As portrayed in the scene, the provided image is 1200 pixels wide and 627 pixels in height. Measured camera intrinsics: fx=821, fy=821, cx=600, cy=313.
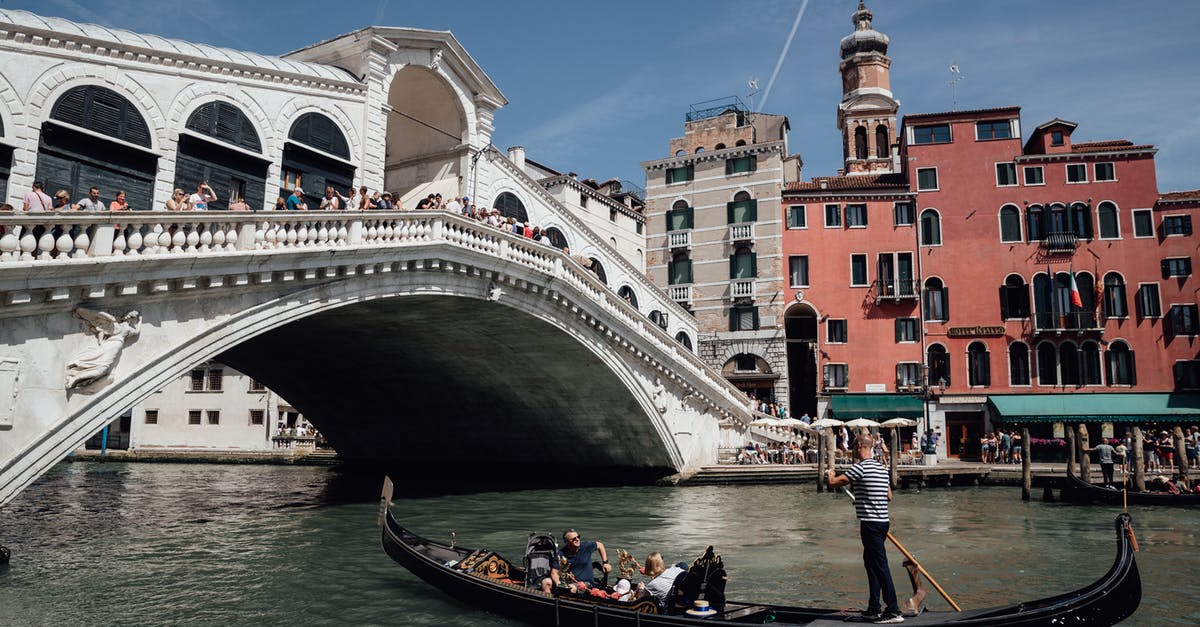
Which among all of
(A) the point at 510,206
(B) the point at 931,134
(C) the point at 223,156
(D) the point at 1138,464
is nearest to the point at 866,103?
(B) the point at 931,134

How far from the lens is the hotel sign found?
26.5 metres

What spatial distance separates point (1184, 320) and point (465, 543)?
24366 mm

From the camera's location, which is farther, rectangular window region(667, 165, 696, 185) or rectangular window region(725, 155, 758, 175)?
rectangular window region(667, 165, 696, 185)

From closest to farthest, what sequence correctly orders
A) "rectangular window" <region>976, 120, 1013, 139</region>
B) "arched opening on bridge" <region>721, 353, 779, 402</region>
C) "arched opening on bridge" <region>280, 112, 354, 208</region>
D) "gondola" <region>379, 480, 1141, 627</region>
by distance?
1. "gondola" <region>379, 480, 1141, 627</region>
2. "arched opening on bridge" <region>280, 112, 354, 208</region>
3. "rectangular window" <region>976, 120, 1013, 139</region>
4. "arched opening on bridge" <region>721, 353, 779, 402</region>

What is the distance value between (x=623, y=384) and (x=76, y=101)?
11.8 m

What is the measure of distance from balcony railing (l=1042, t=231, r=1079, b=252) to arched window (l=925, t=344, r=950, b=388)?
4674 mm

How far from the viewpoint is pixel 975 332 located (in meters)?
26.6

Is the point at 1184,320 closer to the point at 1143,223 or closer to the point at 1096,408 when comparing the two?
the point at 1143,223

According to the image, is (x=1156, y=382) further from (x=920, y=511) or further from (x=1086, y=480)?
(x=920, y=511)

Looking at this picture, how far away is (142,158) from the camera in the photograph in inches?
478

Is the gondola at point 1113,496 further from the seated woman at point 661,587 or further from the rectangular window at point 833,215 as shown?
the rectangular window at point 833,215

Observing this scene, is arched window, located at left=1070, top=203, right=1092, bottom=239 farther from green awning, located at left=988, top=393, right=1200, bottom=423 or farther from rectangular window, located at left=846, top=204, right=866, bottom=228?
rectangular window, located at left=846, top=204, right=866, bottom=228

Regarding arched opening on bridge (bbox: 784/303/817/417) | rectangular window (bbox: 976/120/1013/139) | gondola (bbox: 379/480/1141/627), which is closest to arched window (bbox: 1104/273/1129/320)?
rectangular window (bbox: 976/120/1013/139)

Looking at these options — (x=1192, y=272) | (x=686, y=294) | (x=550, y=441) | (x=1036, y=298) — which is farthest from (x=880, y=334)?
(x=550, y=441)
